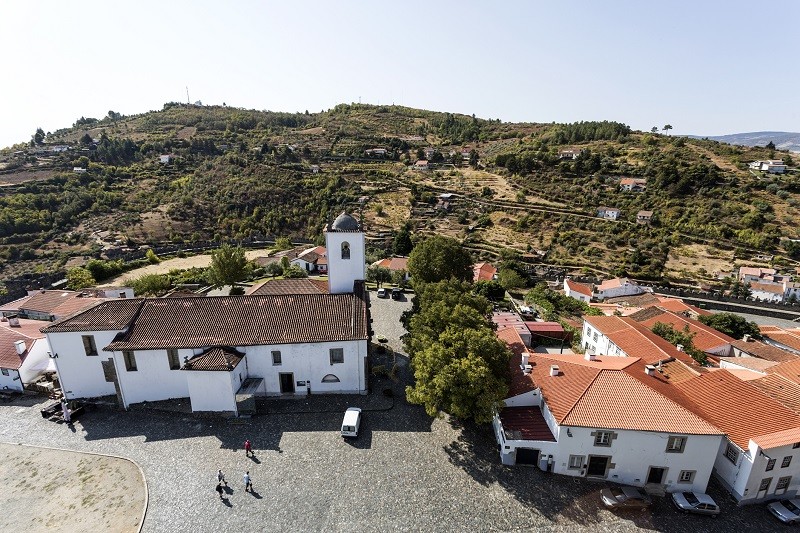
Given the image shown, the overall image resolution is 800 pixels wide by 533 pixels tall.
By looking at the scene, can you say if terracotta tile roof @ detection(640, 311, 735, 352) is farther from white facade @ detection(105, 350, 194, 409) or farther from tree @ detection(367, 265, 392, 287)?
white facade @ detection(105, 350, 194, 409)

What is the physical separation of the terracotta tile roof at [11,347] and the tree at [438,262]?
3092 centimetres

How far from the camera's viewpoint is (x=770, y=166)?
102750 millimetres

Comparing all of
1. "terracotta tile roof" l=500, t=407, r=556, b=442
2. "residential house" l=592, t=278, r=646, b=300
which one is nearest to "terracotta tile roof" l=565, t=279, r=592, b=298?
"residential house" l=592, t=278, r=646, b=300

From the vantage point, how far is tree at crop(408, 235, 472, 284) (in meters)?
38.1

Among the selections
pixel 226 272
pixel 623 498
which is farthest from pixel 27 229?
pixel 623 498

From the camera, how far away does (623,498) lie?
749 inches

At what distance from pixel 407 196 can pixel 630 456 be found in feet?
304

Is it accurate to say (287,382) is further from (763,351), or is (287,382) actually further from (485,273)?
(485,273)

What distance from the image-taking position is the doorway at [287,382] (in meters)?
26.5

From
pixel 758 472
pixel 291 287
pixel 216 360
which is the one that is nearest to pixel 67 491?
pixel 216 360

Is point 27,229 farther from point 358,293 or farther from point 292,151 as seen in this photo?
point 358,293

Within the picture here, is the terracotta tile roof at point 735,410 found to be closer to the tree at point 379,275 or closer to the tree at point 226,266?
the tree at point 379,275

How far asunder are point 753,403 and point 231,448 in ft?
96.6

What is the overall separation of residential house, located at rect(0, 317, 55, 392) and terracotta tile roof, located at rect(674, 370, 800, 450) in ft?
140
